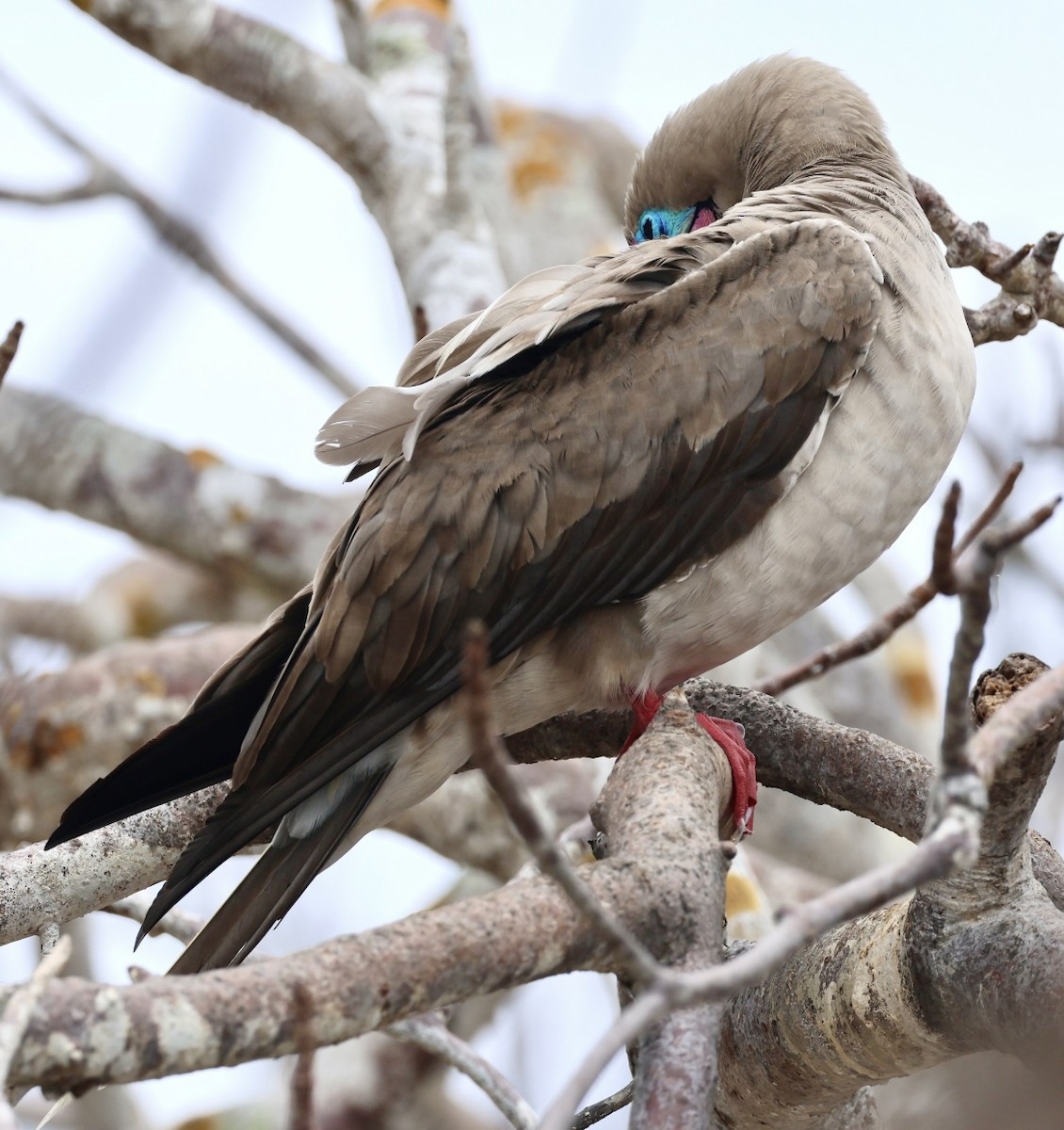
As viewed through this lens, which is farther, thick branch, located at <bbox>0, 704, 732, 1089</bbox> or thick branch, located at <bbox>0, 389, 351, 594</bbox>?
thick branch, located at <bbox>0, 389, 351, 594</bbox>

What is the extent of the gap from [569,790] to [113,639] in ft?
10.1

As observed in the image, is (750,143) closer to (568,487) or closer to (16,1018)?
(568,487)

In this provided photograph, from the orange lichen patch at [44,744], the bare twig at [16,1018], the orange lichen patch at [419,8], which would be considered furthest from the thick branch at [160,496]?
the bare twig at [16,1018]

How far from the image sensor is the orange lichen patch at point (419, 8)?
18.9 ft

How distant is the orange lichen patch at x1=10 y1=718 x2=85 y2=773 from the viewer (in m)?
4.93

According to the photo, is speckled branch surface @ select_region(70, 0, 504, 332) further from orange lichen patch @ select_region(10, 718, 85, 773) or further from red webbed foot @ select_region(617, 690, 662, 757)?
red webbed foot @ select_region(617, 690, 662, 757)

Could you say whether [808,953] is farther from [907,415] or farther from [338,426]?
[338,426]

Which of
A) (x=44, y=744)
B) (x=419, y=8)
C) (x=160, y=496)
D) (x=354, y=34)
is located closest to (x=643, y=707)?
(x=44, y=744)

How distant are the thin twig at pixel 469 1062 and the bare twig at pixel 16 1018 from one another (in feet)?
5.00

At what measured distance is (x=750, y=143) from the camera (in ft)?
13.4

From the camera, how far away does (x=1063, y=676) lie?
5.74ft

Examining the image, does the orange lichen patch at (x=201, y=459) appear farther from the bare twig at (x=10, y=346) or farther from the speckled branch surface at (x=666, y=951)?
the speckled branch surface at (x=666, y=951)

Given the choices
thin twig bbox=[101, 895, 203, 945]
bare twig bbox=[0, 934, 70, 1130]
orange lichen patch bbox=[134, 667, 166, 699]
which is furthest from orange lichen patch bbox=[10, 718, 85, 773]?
bare twig bbox=[0, 934, 70, 1130]

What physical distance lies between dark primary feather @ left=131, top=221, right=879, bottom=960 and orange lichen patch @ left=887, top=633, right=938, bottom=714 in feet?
15.4
